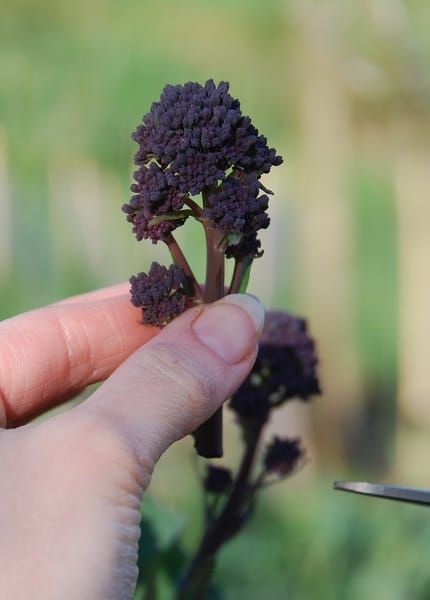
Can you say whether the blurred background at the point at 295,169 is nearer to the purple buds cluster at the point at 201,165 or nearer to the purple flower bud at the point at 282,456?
the purple flower bud at the point at 282,456

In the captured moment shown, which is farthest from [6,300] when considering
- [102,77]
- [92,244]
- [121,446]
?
[121,446]

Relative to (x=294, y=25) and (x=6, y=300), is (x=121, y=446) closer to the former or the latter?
(x=6, y=300)

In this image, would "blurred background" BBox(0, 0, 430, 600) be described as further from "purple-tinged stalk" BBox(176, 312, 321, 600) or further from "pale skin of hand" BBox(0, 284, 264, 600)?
"pale skin of hand" BBox(0, 284, 264, 600)

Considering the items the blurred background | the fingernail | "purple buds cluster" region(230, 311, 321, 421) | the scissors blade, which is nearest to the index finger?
"purple buds cluster" region(230, 311, 321, 421)

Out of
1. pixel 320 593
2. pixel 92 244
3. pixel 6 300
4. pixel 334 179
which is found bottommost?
pixel 320 593

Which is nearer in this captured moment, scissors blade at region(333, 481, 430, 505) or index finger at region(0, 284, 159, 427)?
scissors blade at region(333, 481, 430, 505)
